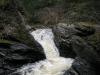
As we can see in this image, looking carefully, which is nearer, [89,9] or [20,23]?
[20,23]

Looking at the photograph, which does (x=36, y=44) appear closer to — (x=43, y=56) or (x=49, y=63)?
(x=43, y=56)

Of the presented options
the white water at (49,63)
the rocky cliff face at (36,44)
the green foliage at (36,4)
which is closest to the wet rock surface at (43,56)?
the rocky cliff face at (36,44)

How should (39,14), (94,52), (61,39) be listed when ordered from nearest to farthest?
1. (94,52)
2. (61,39)
3. (39,14)

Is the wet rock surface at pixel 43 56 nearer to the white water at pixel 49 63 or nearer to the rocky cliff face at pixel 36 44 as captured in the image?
the rocky cliff face at pixel 36 44

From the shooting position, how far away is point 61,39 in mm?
15414

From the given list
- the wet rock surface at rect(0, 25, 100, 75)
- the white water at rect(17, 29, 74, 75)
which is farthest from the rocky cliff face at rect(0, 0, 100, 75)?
the white water at rect(17, 29, 74, 75)

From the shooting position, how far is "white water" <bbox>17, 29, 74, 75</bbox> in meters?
11.6

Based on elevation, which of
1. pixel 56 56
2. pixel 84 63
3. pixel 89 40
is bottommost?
pixel 56 56

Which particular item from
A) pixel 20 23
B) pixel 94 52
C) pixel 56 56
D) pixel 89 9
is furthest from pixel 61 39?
pixel 89 9

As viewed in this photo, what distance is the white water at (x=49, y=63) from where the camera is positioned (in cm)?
1160

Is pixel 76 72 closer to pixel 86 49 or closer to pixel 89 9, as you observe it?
pixel 86 49

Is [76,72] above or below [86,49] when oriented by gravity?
below

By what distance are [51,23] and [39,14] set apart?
8.97 feet

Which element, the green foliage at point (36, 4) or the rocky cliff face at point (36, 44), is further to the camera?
the green foliage at point (36, 4)
